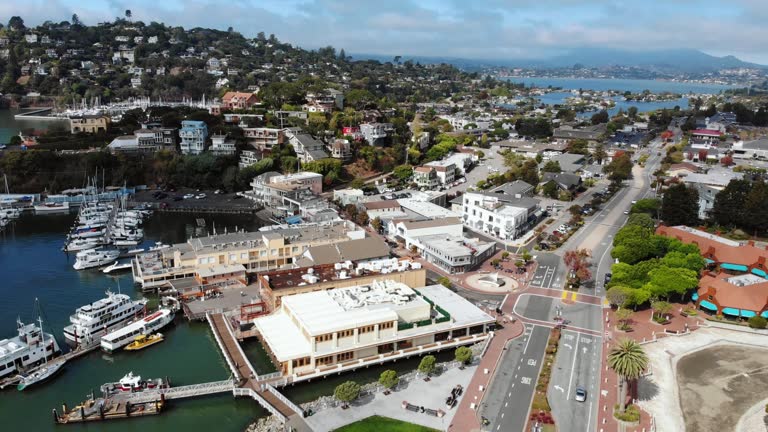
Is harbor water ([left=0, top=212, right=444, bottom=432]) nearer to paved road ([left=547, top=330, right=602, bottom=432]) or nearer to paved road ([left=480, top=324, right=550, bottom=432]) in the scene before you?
paved road ([left=480, top=324, right=550, bottom=432])

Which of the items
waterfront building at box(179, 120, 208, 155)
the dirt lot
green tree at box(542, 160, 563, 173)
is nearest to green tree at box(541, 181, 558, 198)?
green tree at box(542, 160, 563, 173)

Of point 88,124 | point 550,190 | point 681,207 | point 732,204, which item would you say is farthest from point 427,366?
point 88,124

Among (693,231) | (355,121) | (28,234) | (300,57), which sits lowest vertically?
(28,234)

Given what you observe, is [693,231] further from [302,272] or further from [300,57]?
[300,57]

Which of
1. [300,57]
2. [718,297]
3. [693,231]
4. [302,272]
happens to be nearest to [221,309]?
[302,272]

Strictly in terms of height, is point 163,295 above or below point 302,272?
below

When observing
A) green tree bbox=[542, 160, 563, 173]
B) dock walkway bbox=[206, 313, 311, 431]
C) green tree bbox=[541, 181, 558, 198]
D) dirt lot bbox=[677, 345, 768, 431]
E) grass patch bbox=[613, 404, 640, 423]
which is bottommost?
dock walkway bbox=[206, 313, 311, 431]

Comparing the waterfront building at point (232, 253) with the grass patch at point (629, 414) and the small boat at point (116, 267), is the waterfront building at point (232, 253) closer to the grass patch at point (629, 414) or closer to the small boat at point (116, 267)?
the small boat at point (116, 267)
